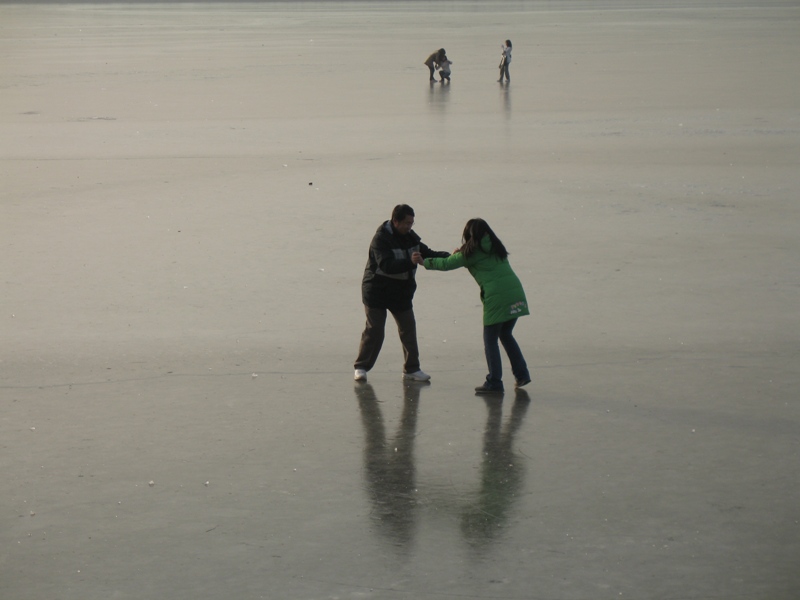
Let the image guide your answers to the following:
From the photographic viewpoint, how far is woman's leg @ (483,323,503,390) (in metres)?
7.80

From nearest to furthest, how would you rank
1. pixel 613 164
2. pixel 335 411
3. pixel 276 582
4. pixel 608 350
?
pixel 276 582 < pixel 335 411 < pixel 608 350 < pixel 613 164

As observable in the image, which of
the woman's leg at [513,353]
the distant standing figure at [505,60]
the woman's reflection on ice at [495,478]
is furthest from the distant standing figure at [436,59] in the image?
the woman's reflection on ice at [495,478]

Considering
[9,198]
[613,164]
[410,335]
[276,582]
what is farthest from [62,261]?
[613,164]

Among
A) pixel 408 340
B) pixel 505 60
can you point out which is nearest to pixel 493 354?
pixel 408 340

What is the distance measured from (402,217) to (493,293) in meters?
0.76

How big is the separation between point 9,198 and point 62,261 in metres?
3.66

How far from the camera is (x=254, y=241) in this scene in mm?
12281

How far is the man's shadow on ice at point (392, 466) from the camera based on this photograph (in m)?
5.97

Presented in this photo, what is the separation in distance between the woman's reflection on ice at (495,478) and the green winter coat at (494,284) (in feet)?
1.75

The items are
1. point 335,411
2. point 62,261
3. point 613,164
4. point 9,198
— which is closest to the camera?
point 335,411

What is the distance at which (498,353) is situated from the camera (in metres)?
7.83

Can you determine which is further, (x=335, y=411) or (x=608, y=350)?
(x=608, y=350)

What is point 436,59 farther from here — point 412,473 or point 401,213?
point 412,473

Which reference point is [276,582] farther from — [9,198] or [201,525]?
[9,198]
